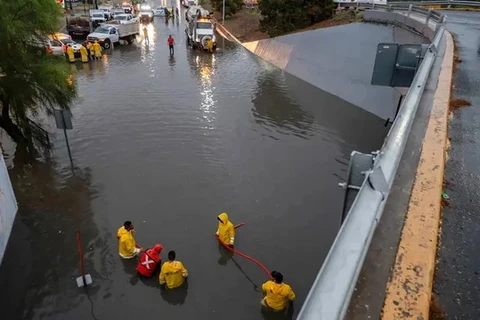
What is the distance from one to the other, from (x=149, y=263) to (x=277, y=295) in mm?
2651

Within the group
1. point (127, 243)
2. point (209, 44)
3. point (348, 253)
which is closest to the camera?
point (348, 253)

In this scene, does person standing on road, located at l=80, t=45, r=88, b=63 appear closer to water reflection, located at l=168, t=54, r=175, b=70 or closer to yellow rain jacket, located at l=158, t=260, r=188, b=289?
water reflection, located at l=168, t=54, r=175, b=70

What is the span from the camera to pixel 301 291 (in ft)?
25.3

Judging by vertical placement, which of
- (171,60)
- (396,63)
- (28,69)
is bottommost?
(171,60)

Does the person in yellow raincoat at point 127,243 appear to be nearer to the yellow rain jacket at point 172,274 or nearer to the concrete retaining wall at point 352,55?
the yellow rain jacket at point 172,274

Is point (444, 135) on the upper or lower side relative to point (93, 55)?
upper

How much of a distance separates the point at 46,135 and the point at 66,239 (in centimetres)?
553

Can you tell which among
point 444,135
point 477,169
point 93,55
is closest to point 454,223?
point 477,169

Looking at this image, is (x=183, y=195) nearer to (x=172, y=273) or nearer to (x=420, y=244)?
(x=172, y=273)

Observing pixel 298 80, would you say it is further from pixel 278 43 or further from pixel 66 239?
pixel 66 239

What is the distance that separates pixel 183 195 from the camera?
1087 cm

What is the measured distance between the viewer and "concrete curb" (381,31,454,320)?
2.44 m

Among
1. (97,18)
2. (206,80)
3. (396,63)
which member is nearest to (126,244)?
(396,63)

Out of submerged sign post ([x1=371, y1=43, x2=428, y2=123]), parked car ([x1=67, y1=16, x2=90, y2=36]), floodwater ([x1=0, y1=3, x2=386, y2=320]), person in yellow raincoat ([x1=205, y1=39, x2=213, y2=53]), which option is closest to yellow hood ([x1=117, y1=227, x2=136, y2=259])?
floodwater ([x1=0, y1=3, x2=386, y2=320])
